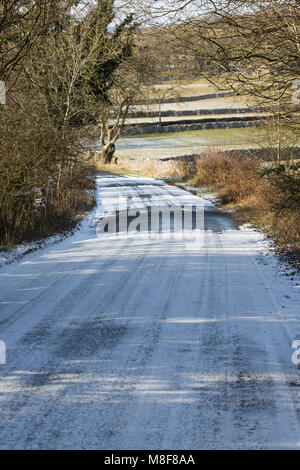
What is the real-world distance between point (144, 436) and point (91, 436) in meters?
0.41

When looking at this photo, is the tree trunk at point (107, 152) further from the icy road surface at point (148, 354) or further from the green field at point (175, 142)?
the icy road surface at point (148, 354)

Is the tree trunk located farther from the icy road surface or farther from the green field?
the icy road surface

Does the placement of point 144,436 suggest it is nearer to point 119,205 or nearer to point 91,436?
point 91,436

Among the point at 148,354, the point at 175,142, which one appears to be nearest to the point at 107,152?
the point at 175,142

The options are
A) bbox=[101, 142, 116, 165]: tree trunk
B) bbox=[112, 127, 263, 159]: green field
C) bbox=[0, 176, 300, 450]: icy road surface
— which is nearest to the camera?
bbox=[0, 176, 300, 450]: icy road surface

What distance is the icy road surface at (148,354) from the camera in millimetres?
4512

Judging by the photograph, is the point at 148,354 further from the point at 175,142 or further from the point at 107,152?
the point at 175,142

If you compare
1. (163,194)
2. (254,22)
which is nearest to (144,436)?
(254,22)

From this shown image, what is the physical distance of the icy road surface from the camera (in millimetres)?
4512

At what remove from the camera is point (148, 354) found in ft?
20.7

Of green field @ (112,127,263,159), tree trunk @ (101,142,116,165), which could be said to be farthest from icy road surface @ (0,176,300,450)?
green field @ (112,127,263,159)

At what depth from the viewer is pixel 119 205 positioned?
2328 cm

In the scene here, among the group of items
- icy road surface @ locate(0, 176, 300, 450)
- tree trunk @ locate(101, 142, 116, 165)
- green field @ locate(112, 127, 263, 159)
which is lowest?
icy road surface @ locate(0, 176, 300, 450)

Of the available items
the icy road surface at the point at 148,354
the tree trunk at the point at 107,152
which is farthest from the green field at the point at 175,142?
the icy road surface at the point at 148,354
